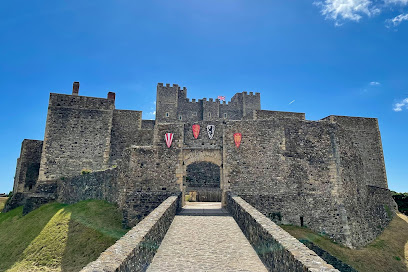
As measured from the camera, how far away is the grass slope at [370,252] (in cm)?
1498

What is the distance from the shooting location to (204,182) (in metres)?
23.9

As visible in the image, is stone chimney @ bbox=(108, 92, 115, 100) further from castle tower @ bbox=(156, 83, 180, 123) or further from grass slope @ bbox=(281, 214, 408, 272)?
grass slope @ bbox=(281, 214, 408, 272)

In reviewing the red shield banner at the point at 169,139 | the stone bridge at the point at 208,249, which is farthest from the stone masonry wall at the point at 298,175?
the stone bridge at the point at 208,249

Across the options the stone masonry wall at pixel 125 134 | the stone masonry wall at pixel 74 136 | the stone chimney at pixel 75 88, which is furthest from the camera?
the stone chimney at pixel 75 88

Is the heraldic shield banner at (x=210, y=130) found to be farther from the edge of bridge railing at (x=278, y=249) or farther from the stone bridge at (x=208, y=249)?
the edge of bridge railing at (x=278, y=249)

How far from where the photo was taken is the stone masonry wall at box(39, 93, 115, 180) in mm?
23984

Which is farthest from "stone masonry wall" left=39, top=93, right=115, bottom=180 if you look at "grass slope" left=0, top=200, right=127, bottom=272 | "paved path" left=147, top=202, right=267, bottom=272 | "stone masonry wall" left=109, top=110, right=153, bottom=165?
"paved path" left=147, top=202, right=267, bottom=272

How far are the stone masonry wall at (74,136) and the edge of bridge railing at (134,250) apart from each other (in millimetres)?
17372

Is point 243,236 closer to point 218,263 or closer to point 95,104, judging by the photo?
point 218,263

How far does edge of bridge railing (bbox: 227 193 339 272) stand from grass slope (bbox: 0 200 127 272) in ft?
26.2

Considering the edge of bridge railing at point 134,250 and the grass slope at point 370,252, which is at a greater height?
the edge of bridge railing at point 134,250

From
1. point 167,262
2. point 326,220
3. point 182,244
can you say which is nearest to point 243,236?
point 182,244

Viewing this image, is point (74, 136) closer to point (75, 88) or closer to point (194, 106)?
point (75, 88)

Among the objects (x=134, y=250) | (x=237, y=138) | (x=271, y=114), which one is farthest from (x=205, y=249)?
(x=271, y=114)
